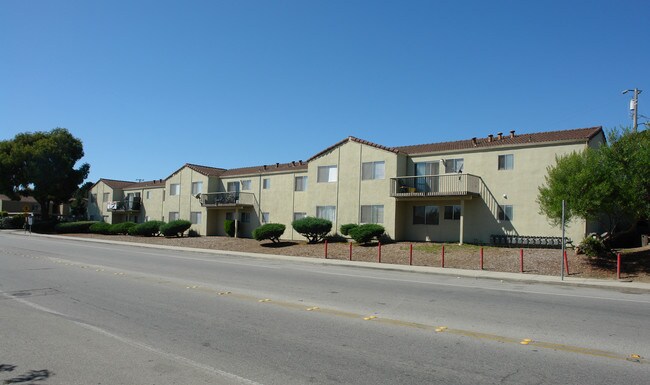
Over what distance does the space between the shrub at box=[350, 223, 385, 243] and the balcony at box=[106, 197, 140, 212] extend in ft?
109

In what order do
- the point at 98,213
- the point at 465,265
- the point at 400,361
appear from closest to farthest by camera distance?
the point at 400,361 → the point at 465,265 → the point at 98,213

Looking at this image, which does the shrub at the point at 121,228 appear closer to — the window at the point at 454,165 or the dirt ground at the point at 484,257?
the dirt ground at the point at 484,257

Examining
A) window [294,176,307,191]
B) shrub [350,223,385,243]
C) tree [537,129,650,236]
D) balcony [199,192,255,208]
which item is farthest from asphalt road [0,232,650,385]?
balcony [199,192,255,208]

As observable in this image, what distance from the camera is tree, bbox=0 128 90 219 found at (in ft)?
194

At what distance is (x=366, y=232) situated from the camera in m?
28.5

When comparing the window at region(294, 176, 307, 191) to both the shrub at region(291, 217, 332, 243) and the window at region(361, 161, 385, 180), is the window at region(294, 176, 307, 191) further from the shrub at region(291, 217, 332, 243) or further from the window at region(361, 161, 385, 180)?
the window at region(361, 161, 385, 180)

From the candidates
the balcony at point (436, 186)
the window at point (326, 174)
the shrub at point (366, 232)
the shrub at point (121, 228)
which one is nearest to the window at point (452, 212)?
the balcony at point (436, 186)

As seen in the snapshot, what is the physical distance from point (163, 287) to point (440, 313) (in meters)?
6.98

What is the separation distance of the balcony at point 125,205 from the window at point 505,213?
40.7 meters

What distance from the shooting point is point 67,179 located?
206 feet

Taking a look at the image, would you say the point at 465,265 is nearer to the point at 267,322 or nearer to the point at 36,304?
the point at 267,322

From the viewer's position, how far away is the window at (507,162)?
26.9m

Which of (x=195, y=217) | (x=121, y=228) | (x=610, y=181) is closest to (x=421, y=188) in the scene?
(x=610, y=181)

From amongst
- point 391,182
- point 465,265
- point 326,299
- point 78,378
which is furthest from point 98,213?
point 78,378
